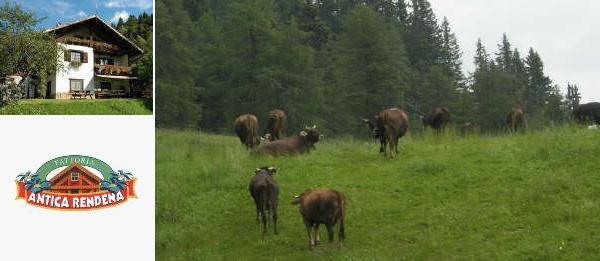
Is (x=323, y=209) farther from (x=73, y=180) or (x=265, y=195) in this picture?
(x=73, y=180)

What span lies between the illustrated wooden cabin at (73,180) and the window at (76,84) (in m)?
1.93

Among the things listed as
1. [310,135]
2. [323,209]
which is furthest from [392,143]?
[323,209]

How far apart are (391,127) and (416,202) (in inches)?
209

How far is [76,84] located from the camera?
1409 centimetres

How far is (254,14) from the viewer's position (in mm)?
52750

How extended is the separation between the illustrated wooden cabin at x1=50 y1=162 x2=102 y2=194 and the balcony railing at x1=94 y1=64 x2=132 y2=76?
2296 millimetres

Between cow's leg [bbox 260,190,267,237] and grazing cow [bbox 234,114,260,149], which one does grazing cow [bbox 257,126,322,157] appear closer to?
grazing cow [bbox 234,114,260,149]

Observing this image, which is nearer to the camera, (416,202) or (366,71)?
(416,202)

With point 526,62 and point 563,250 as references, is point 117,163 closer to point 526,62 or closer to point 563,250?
point 563,250

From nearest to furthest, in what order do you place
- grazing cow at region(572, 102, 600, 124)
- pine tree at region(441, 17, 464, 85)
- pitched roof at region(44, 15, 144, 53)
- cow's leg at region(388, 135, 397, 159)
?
pitched roof at region(44, 15, 144, 53), cow's leg at region(388, 135, 397, 159), grazing cow at region(572, 102, 600, 124), pine tree at region(441, 17, 464, 85)

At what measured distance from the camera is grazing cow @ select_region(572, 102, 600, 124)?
2539 centimetres

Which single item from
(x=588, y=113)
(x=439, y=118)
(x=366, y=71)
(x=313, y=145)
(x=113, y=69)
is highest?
(x=366, y=71)

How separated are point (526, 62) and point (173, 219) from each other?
330 feet

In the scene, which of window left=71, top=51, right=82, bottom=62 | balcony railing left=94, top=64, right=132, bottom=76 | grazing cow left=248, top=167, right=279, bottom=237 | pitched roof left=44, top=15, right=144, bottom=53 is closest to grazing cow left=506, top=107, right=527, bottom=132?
grazing cow left=248, top=167, right=279, bottom=237
